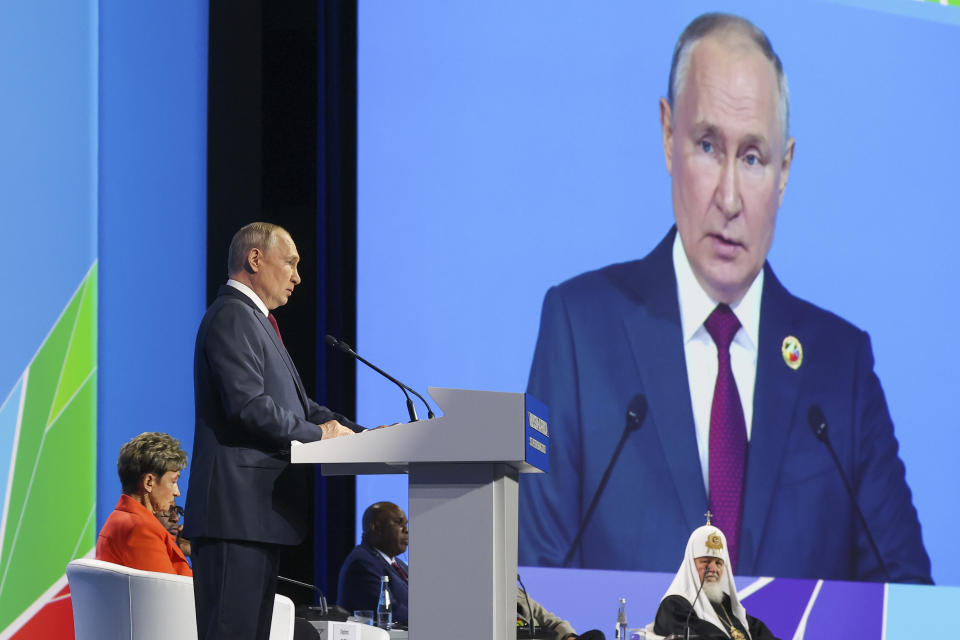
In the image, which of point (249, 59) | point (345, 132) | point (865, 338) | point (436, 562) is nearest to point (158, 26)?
point (249, 59)

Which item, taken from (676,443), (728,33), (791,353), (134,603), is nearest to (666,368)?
(676,443)

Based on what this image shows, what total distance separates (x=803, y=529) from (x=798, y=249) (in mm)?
1269

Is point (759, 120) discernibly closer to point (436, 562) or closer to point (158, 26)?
point (158, 26)

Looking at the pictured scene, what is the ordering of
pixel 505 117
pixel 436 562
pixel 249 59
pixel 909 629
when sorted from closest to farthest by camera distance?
1. pixel 436 562
2. pixel 909 629
3. pixel 505 117
4. pixel 249 59

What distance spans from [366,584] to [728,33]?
296cm

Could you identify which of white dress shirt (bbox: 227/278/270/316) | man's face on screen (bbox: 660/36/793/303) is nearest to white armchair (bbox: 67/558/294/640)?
white dress shirt (bbox: 227/278/270/316)

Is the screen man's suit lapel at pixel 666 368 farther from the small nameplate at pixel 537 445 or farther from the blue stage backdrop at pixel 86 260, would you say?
the small nameplate at pixel 537 445

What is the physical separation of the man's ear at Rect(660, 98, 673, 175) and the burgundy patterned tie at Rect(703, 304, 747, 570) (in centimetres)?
90

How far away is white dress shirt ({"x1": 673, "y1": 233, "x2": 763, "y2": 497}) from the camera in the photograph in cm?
511

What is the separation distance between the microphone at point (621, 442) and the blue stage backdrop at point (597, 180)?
0.52 meters

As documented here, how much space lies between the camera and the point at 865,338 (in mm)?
5074

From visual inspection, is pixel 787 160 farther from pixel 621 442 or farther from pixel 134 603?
pixel 134 603

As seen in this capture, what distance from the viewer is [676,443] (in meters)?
5.11

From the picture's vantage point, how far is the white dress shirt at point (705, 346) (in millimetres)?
5113
